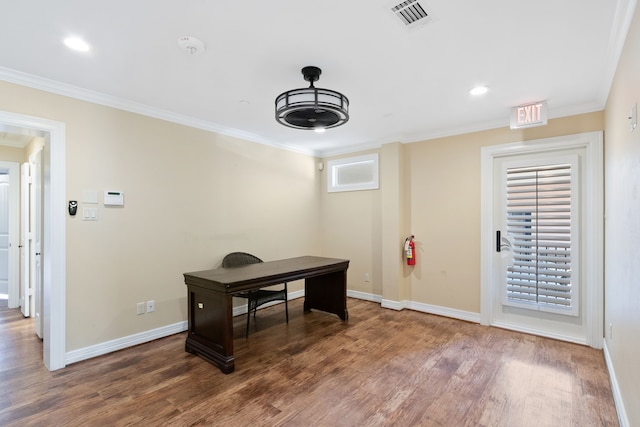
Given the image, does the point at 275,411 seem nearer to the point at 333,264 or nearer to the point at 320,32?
the point at 333,264

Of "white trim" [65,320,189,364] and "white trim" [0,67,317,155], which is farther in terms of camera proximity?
"white trim" [65,320,189,364]

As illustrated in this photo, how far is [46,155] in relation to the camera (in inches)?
110

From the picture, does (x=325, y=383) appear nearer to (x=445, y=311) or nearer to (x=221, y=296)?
(x=221, y=296)

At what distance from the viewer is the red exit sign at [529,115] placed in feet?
10.5

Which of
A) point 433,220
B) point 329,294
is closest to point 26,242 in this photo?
point 329,294

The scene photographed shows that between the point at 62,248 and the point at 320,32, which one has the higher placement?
the point at 320,32

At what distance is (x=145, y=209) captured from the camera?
10.9 feet

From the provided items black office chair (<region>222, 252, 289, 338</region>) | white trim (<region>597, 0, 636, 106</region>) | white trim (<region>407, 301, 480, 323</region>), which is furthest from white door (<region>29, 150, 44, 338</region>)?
white trim (<region>597, 0, 636, 106</region>)

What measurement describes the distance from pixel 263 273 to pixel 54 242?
182cm

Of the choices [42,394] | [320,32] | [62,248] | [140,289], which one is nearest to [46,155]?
[62,248]

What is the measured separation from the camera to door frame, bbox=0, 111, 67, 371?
2.68 m

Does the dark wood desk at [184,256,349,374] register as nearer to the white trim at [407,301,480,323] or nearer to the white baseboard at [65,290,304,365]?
the white baseboard at [65,290,304,365]

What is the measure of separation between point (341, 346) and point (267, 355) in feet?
2.48

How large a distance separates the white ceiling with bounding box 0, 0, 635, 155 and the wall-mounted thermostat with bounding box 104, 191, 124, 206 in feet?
2.89
